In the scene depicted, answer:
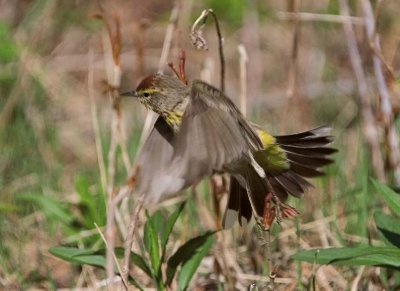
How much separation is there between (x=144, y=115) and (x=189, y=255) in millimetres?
2662

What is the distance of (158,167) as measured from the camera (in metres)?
3.05

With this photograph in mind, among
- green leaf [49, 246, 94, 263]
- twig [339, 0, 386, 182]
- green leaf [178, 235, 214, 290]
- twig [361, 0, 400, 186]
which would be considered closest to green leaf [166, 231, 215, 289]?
green leaf [178, 235, 214, 290]

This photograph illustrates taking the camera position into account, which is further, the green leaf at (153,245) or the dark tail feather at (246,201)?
the dark tail feather at (246,201)

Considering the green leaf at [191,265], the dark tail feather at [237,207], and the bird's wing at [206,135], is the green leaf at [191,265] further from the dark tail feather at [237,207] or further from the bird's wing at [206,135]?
the bird's wing at [206,135]

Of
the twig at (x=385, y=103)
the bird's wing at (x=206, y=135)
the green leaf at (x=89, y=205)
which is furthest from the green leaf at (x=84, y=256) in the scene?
the twig at (x=385, y=103)

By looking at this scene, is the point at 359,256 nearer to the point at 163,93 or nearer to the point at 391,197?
the point at 391,197

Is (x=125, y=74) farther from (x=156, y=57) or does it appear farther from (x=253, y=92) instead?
(x=253, y=92)

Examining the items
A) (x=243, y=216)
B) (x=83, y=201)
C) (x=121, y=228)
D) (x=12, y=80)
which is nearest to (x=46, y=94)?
(x=12, y=80)

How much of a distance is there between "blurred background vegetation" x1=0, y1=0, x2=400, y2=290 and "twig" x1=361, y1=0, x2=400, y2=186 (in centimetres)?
4

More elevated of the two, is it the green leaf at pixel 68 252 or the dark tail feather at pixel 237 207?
the dark tail feather at pixel 237 207

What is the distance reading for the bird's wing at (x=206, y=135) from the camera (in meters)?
2.66

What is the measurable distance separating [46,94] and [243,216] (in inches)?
113

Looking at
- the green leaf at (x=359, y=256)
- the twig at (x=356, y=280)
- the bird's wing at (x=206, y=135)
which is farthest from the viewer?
the twig at (x=356, y=280)

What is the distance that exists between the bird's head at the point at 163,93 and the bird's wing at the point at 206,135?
1.15 ft
